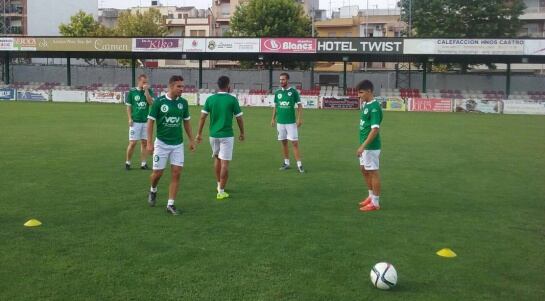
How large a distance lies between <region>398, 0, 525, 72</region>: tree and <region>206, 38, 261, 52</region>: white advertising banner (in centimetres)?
1884

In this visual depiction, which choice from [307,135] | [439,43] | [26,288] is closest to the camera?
[26,288]

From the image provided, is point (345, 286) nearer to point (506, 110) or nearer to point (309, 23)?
point (506, 110)

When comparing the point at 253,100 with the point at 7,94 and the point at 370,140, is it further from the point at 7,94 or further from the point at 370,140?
the point at 370,140

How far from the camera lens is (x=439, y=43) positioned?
39.1 meters

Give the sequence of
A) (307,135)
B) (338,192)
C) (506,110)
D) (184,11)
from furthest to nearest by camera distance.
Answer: (184,11) < (506,110) < (307,135) < (338,192)

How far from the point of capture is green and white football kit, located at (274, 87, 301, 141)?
41.1 ft

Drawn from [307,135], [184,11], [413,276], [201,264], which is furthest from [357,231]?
[184,11]

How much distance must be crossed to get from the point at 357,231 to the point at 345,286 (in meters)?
2.04

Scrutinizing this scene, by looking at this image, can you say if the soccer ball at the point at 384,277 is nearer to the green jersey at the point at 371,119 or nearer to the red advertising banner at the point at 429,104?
the green jersey at the point at 371,119

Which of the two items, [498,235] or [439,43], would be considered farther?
[439,43]

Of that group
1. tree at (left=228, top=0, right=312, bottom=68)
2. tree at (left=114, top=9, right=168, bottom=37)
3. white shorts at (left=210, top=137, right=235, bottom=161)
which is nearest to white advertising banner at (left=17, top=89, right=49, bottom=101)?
tree at (left=228, top=0, right=312, bottom=68)

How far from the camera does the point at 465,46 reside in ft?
127

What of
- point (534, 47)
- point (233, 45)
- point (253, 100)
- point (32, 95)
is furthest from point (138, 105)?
point (534, 47)

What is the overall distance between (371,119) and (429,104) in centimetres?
3004
